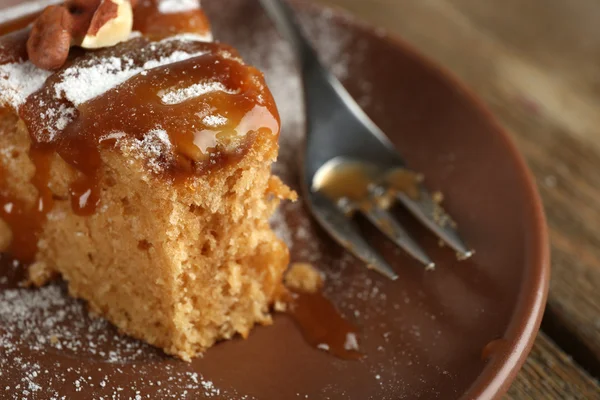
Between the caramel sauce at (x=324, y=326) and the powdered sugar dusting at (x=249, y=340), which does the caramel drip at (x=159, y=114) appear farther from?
the caramel sauce at (x=324, y=326)

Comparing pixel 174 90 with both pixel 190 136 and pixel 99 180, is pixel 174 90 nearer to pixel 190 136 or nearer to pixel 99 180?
pixel 190 136

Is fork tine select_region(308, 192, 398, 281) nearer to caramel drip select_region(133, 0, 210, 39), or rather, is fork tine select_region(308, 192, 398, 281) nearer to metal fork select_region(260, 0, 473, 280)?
metal fork select_region(260, 0, 473, 280)

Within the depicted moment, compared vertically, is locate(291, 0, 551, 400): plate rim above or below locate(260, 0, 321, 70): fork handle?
below

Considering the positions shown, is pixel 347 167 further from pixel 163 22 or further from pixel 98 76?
pixel 98 76

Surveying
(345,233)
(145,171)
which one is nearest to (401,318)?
(345,233)

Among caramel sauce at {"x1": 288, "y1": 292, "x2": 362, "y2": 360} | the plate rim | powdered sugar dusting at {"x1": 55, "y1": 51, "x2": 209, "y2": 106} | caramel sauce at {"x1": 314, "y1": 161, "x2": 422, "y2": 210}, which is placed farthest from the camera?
caramel sauce at {"x1": 314, "y1": 161, "x2": 422, "y2": 210}

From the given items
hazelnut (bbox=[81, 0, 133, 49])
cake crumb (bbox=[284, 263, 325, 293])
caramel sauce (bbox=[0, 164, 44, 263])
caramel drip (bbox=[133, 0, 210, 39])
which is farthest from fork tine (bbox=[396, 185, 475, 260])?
caramel sauce (bbox=[0, 164, 44, 263])

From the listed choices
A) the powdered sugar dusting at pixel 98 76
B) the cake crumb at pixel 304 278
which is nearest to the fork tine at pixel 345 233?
the cake crumb at pixel 304 278
